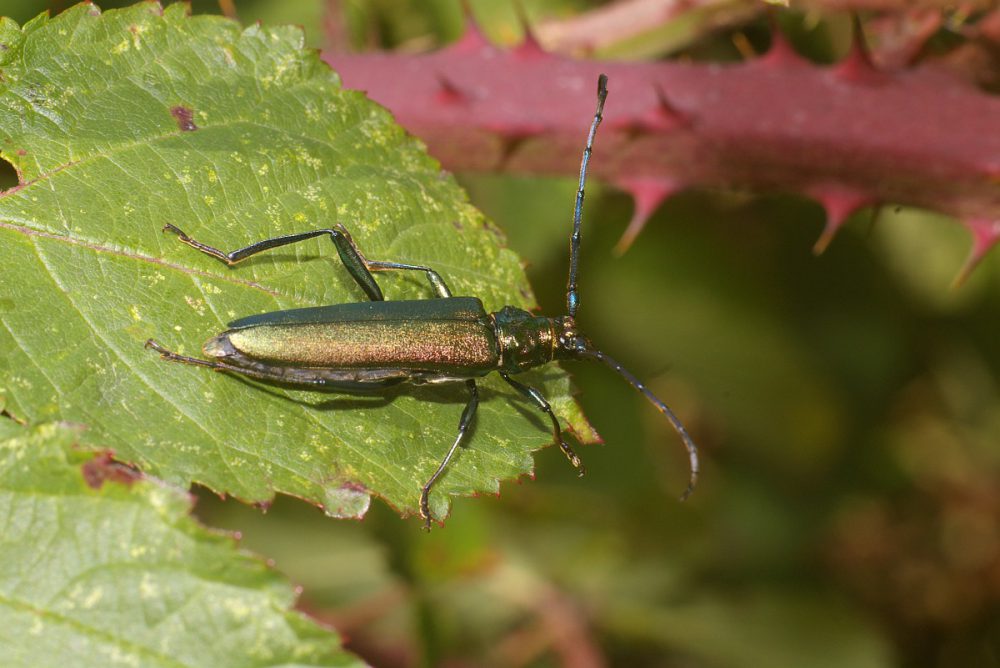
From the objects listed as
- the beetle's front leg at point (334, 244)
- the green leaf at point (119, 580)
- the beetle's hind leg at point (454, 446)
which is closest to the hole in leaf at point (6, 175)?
the beetle's front leg at point (334, 244)

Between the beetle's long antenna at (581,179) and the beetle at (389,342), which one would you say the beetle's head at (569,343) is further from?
the beetle's long antenna at (581,179)

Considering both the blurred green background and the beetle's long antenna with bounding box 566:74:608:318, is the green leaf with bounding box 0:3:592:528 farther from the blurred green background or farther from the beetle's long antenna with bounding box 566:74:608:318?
the blurred green background

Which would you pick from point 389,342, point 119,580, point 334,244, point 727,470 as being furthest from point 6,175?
point 727,470

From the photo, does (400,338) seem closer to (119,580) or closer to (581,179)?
(581,179)

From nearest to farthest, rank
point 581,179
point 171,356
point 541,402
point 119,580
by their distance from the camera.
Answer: point 119,580 < point 171,356 < point 541,402 < point 581,179

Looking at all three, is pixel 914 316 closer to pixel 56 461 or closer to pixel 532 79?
pixel 532 79

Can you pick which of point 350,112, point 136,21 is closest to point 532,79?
point 350,112
